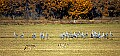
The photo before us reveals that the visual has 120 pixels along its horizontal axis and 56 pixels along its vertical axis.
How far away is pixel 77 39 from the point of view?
35.9 metres

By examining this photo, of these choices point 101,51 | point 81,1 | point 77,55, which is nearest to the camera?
point 77,55

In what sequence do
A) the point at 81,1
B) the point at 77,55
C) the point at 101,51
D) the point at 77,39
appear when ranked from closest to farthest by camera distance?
the point at 77,55 < the point at 101,51 < the point at 77,39 < the point at 81,1

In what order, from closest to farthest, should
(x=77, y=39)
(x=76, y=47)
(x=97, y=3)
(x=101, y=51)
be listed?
(x=101, y=51) < (x=76, y=47) < (x=77, y=39) < (x=97, y=3)

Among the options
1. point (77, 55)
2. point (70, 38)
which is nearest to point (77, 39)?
point (70, 38)

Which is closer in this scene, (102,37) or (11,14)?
(102,37)

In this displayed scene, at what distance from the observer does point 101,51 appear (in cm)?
2727

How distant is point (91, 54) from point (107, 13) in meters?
73.8

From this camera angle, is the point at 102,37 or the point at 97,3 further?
the point at 97,3

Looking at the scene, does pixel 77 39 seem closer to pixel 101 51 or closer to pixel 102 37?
pixel 102 37

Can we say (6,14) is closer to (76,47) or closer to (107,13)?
(107,13)

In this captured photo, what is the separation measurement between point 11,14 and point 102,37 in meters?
63.4

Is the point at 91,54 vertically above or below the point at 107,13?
above

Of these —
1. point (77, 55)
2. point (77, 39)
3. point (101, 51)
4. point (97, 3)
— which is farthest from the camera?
point (97, 3)

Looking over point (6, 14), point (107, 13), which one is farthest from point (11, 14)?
point (107, 13)
